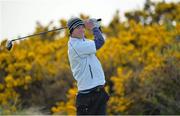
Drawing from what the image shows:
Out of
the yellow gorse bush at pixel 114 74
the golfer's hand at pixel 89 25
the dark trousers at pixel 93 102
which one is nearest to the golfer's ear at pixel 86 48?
the golfer's hand at pixel 89 25

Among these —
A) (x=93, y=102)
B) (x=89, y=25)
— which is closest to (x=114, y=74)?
(x=89, y=25)

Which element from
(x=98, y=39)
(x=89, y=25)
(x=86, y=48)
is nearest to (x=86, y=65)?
(x=86, y=48)

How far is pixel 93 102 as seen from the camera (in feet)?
23.6

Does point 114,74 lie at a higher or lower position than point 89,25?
lower

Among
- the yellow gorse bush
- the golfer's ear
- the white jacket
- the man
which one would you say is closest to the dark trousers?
the man

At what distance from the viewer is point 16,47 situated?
15.1 m

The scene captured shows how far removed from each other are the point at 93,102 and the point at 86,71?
14.5 inches

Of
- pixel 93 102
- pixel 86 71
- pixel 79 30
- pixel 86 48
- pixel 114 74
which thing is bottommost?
pixel 114 74

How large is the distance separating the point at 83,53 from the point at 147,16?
11812mm

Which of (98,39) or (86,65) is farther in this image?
(98,39)

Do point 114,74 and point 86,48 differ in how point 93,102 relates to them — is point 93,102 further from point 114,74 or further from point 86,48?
point 114,74

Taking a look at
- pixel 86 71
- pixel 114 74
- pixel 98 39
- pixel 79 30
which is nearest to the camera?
pixel 86 71

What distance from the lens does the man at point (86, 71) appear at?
7.09 metres

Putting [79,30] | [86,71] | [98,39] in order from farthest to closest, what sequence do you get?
[98,39]
[79,30]
[86,71]
